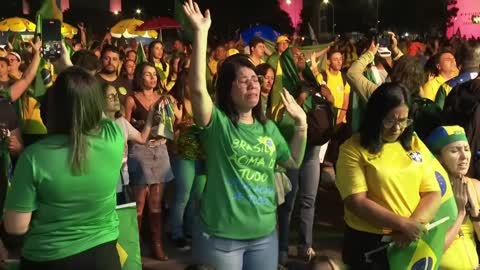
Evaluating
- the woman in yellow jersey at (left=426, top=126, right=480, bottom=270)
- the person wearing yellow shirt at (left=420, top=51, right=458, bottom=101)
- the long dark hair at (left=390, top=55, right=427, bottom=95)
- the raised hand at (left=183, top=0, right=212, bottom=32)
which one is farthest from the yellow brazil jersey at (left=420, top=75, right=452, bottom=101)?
the raised hand at (left=183, top=0, right=212, bottom=32)

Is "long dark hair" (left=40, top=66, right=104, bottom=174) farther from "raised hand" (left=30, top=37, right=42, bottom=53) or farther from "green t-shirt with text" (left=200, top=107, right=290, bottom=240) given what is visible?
"raised hand" (left=30, top=37, right=42, bottom=53)

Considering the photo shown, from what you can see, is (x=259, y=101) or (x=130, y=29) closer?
(x=259, y=101)

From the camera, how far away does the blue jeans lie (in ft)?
11.3

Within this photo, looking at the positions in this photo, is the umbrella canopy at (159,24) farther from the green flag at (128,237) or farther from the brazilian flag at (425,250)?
the brazilian flag at (425,250)

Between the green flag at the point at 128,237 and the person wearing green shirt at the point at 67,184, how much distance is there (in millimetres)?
811

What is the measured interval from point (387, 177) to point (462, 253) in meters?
0.96

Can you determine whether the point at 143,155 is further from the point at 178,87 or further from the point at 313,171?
the point at 313,171

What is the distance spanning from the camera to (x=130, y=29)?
23.5 m

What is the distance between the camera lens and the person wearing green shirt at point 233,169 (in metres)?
3.42

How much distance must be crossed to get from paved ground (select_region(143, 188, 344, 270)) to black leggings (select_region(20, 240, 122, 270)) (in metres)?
2.22

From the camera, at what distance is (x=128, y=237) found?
403 centimetres

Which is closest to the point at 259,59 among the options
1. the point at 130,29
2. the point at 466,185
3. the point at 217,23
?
the point at 466,185

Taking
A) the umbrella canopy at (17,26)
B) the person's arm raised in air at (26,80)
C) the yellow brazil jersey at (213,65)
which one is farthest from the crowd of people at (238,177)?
the umbrella canopy at (17,26)

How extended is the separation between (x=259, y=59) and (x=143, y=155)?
3127 millimetres
